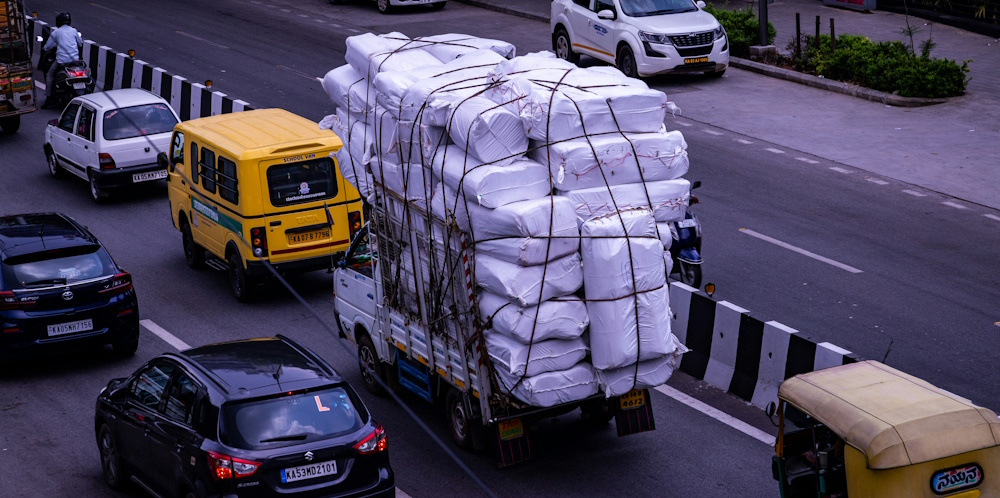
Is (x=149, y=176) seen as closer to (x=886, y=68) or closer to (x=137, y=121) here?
(x=137, y=121)

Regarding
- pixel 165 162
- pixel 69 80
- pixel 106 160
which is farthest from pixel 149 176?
pixel 69 80

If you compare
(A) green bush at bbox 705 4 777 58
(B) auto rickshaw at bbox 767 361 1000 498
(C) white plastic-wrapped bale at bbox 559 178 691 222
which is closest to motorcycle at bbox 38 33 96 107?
(A) green bush at bbox 705 4 777 58

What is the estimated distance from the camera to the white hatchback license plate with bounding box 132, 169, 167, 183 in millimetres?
20156

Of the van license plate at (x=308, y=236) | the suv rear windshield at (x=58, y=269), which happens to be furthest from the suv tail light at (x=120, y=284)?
the van license plate at (x=308, y=236)

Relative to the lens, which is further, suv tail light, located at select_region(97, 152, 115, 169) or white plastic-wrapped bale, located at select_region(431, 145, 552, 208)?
suv tail light, located at select_region(97, 152, 115, 169)

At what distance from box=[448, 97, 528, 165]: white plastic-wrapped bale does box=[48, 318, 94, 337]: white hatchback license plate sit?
17.8 feet

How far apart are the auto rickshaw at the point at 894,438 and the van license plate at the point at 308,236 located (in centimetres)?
818

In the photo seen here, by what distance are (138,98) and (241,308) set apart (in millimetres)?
6384

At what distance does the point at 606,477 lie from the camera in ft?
36.5

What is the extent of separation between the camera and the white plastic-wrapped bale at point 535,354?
10.4m

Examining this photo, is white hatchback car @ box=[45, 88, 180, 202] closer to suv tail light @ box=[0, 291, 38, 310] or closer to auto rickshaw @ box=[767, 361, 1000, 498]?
suv tail light @ box=[0, 291, 38, 310]

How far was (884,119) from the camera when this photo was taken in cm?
2336

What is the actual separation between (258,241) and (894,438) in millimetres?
9460

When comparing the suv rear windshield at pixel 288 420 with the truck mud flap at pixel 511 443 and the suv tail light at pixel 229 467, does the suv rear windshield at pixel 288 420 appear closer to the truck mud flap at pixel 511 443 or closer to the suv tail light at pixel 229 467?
the suv tail light at pixel 229 467
